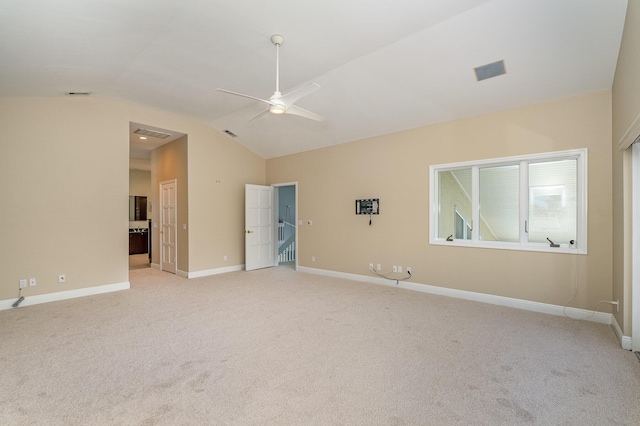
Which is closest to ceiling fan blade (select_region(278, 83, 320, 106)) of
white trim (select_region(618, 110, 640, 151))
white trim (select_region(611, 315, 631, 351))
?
white trim (select_region(618, 110, 640, 151))

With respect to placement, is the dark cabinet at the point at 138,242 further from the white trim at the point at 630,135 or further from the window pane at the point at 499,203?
the white trim at the point at 630,135

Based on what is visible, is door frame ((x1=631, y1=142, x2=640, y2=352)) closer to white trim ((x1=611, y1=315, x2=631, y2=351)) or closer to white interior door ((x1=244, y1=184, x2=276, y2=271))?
white trim ((x1=611, y1=315, x2=631, y2=351))

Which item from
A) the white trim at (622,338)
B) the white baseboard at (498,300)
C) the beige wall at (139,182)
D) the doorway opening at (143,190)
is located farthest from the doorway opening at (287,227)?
the white trim at (622,338)

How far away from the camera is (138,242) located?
9.95 meters

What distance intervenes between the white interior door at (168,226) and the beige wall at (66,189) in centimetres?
86

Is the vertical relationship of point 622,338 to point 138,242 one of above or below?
below

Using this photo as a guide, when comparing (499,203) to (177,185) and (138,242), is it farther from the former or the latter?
(138,242)

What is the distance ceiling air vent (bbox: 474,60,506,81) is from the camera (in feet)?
12.1

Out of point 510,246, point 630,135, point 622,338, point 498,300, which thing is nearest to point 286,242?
point 498,300

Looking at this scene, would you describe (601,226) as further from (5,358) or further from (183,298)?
(5,358)

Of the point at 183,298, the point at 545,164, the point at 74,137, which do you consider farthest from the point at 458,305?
the point at 74,137

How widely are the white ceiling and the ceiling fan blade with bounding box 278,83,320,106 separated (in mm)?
716

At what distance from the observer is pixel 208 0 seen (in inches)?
112

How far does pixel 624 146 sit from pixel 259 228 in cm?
656
